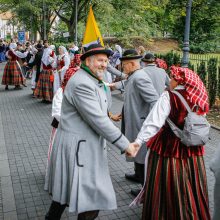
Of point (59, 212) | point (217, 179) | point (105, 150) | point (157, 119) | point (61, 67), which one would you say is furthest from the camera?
point (61, 67)

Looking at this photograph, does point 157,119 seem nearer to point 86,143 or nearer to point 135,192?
point 86,143

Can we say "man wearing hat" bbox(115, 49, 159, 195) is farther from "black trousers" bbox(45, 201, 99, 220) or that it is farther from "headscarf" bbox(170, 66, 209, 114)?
"black trousers" bbox(45, 201, 99, 220)

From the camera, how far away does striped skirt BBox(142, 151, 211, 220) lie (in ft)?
11.6

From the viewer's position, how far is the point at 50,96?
39.9ft

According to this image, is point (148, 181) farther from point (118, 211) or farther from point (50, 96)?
point (50, 96)

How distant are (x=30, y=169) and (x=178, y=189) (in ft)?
9.97

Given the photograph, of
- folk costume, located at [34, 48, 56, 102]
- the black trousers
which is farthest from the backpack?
folk costume, located at [34, 48, 56, 102]

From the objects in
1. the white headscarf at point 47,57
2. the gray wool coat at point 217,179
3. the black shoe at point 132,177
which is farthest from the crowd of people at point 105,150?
the white headscarf at point 47,57

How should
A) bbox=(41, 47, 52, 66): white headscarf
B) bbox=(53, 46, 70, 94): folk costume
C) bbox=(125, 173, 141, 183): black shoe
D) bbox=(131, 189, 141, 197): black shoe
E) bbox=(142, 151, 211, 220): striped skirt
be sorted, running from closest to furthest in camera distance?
bbox=(142, 151, 211, 220): striped skirt → bbox=(131, 189, 141, 197): black shoe → bbox=(125, 173, 141, 183): black shoe → bbox=(53, 46, 70, 94): folk costume → bbox=(41, 47, 52, 66): white headscarf

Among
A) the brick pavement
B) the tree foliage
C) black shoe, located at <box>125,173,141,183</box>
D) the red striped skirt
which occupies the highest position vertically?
the tree foliage

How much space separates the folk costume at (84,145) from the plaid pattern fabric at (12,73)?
12.2 meters

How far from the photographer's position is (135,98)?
15.4 feet

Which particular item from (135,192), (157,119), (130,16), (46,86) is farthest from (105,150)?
(130,16)

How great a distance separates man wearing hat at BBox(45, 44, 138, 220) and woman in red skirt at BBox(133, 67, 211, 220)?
1.26 feet
